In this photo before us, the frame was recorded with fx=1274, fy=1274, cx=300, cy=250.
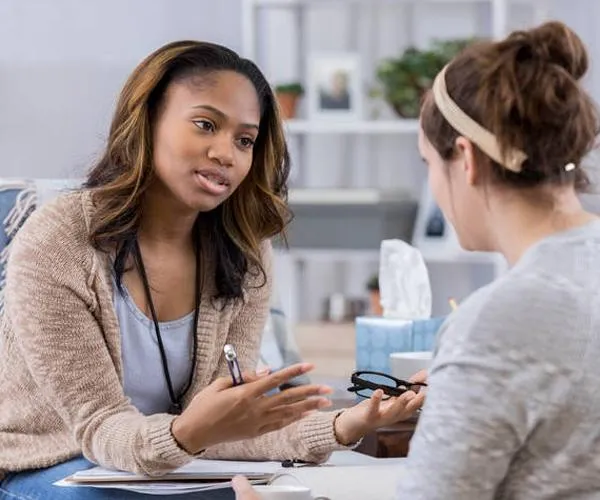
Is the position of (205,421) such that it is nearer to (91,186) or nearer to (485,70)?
(91,186)

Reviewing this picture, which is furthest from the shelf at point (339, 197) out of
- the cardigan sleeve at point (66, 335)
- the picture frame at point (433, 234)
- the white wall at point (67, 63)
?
the cardigan sleeve at point (66, 335)

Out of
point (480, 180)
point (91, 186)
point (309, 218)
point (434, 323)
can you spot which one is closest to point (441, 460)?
point (480, 180)

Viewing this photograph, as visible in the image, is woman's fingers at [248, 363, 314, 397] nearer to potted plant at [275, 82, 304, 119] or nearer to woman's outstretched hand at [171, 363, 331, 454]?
woman's outstretched hand at [171, 363, 331, 454]

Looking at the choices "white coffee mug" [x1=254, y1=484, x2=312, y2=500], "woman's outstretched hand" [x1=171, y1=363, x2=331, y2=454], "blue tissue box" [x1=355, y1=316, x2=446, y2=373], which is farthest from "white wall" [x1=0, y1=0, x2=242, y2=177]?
"white coffee mug" [x1=254, y1=484, x2=312, y2=500]

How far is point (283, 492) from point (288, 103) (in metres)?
2.47

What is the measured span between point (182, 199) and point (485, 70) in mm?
714

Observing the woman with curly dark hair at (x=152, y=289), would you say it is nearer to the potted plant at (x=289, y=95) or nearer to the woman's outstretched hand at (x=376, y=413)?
the woman's outstretched hand at (x=376, y=413)

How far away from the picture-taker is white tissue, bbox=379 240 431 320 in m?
2.12

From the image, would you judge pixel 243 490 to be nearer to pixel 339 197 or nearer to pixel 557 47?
pixel 557 47

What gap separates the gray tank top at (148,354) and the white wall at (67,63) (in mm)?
2295

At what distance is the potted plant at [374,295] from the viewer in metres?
3.68

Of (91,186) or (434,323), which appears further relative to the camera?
(434,323)

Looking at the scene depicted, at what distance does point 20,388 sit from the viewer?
5.60 ft

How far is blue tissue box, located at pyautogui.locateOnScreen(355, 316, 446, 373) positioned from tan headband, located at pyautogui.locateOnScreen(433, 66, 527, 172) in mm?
969
